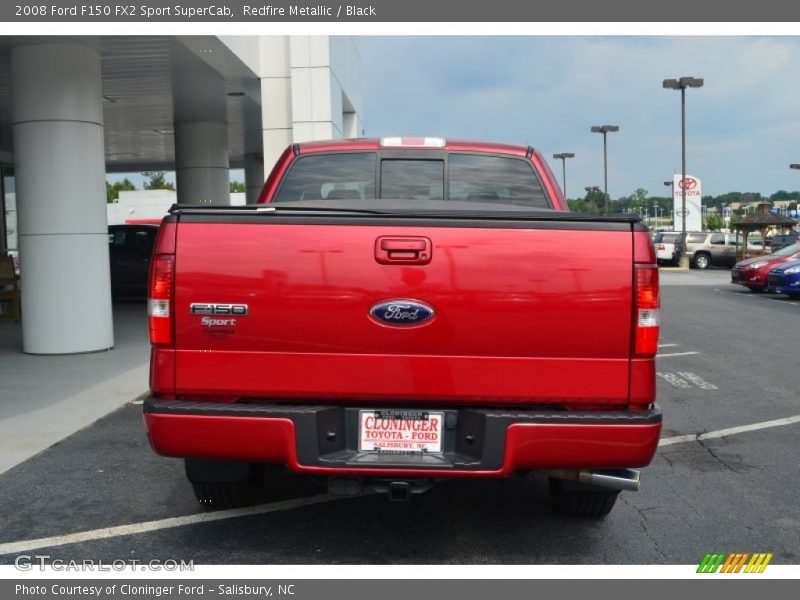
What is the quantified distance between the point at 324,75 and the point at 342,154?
11686mm

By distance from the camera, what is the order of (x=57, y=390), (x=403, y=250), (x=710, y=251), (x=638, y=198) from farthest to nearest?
(x=638, y=198) < (x=710, y=251) < (x=57, y=390) < (x=403, y=250)

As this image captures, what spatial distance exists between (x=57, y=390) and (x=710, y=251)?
31.5m

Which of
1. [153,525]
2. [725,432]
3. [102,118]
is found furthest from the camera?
[102,118]

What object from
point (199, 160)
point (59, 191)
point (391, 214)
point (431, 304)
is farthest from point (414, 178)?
point (199, 160)

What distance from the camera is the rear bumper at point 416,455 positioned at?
138 inches

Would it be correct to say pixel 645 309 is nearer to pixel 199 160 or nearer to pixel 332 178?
pixel 332 178

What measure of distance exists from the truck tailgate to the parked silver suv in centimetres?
3416

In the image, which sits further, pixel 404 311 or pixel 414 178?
pixel 414 178

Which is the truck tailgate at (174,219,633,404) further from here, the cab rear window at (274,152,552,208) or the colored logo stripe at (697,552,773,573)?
the cab rear window at (274,152,552,208)

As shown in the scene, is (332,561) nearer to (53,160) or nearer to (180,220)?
(180,220)

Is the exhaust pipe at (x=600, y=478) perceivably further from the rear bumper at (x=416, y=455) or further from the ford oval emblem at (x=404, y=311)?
the ford oval emblem at (x=404, y=311)

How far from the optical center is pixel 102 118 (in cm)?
1223

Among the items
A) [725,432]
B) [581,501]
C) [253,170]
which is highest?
[253,170]

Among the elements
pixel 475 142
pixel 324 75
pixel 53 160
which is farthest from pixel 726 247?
pixel 475 142
